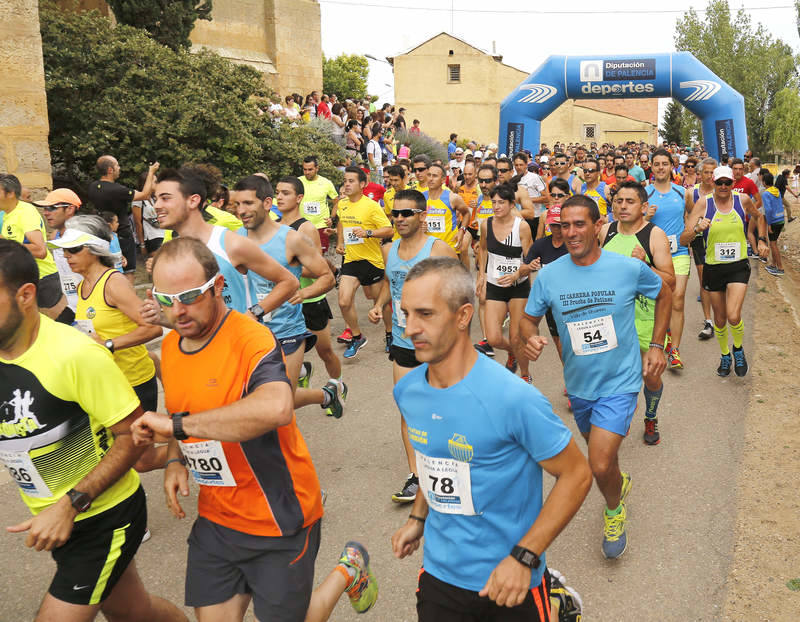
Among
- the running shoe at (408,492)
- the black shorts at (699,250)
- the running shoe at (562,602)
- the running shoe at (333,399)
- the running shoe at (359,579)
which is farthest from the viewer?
the black shorts at (699,250)

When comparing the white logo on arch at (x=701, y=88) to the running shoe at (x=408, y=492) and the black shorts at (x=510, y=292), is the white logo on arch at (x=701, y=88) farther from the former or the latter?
the running shoe at (x=408, y=492)


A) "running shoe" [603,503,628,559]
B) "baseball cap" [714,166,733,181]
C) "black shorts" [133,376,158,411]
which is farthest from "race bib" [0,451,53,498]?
"baseball cap" [714,166,733,181]

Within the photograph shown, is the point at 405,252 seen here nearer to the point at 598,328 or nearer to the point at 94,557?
the point at 598,328

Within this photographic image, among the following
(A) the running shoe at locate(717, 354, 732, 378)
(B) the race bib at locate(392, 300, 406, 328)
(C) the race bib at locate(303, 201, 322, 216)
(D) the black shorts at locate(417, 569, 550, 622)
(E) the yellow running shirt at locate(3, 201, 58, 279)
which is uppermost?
(C) the race bib at locate(303, 201, 322, 216)

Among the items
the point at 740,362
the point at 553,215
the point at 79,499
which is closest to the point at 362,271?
the point at 553,215

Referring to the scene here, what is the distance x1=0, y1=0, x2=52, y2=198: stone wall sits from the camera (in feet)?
32.6

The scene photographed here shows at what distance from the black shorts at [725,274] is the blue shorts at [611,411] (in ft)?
13.3

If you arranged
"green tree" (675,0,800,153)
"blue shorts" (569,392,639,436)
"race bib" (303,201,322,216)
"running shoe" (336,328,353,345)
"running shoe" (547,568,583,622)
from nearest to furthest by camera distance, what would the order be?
"running shoe" (547,568,583,622)
"blue shorts" (569,392,639,436)
"running shoe" (336,328,353,345)
"race bib" (303,201,322,216)
"green tree" (675,0,800,153)

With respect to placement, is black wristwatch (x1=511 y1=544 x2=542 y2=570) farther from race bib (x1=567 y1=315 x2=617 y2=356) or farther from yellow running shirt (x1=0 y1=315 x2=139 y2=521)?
race bib (x1=567 y1=315 x2=617 y2=356)

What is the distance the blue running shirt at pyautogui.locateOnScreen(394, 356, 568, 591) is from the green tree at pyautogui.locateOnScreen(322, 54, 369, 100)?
53.2 m

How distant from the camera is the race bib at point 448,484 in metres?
2.35

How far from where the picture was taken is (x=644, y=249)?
5566mm

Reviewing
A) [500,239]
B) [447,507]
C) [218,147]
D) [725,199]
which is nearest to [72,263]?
[447,507]

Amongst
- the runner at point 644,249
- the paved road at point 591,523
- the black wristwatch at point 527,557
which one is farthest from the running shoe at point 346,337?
the black wristwatch at point 527,557
